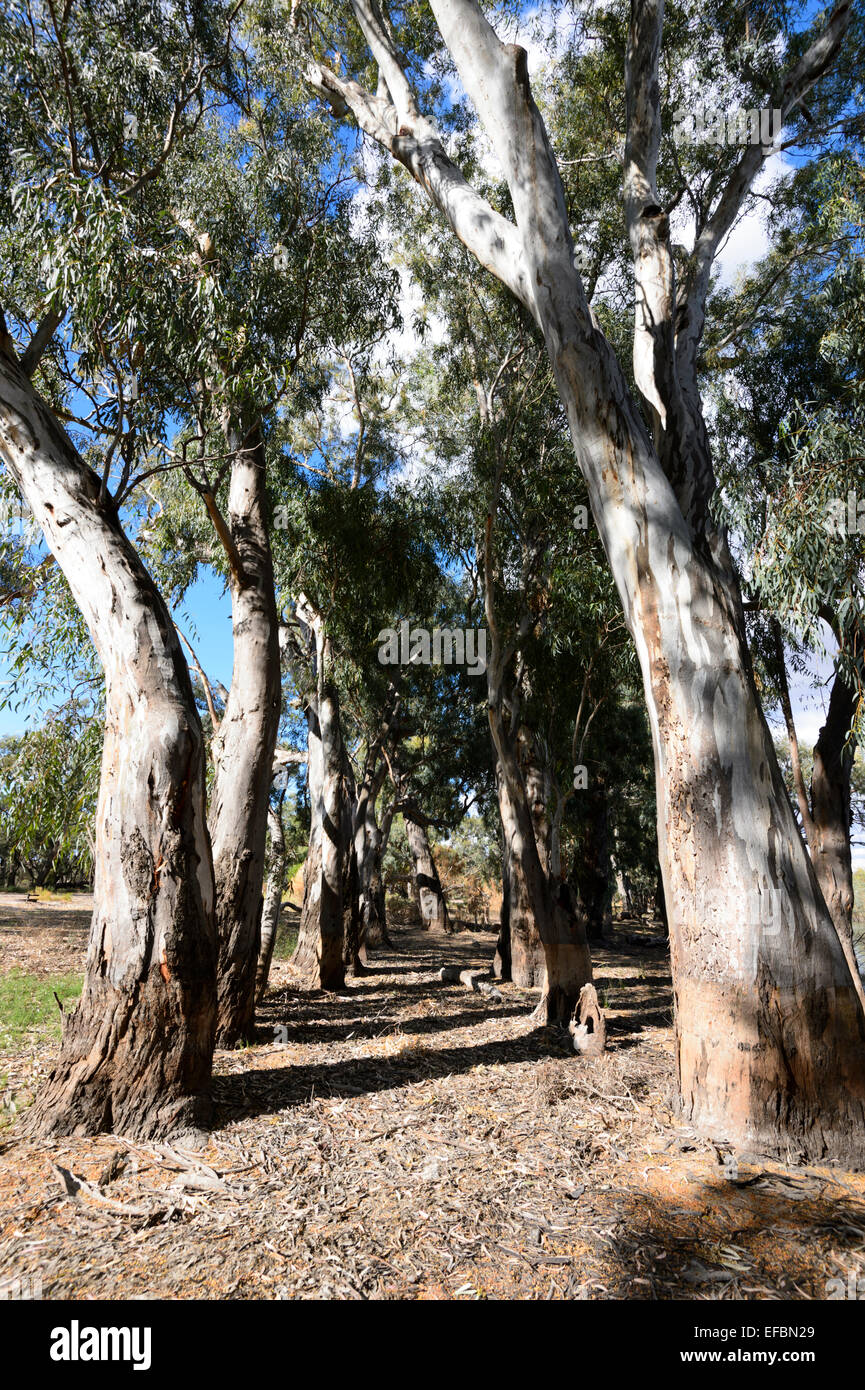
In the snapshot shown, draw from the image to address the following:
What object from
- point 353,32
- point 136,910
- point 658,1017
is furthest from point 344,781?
point 353,32

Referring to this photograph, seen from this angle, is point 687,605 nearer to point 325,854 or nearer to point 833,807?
point 833,807

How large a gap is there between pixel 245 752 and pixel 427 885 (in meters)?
13.2

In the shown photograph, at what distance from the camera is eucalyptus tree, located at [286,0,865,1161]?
3.22m

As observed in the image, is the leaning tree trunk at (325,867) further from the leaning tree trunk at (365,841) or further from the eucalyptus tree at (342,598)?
the leaning tree trunk at (365,841)

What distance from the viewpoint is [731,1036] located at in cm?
328

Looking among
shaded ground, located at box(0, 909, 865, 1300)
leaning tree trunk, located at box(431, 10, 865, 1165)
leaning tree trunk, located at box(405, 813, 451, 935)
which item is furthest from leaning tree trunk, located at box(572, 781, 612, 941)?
leaning tree trunk, located at box(431, 10, 865, 1165)

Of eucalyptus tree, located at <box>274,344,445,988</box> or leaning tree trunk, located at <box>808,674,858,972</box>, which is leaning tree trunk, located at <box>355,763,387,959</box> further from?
leaning tree trunk, located at <box>808,674,858,972</box>

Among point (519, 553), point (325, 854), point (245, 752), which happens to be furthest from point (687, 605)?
point (519, 553)

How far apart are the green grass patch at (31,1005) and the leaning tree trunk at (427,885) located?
10.5 metres

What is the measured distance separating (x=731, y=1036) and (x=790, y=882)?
2.28 feet

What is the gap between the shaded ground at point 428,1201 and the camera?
2.32 meters

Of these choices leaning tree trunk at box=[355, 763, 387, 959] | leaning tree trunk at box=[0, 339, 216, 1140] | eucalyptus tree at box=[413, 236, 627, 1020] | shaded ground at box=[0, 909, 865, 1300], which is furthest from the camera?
leaning tree trunk at box=[355, 763, 387, 959]

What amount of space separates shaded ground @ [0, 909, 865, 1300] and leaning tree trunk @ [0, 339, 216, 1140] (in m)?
0.24

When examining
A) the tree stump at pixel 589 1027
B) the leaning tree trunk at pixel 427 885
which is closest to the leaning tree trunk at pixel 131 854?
the tree stump at pixel 589 1027
